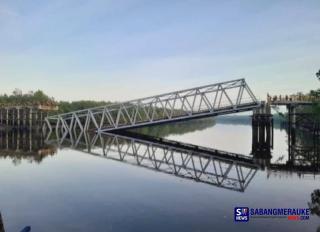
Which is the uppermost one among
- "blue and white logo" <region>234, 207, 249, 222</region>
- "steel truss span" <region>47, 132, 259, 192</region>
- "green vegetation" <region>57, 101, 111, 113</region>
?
"green vegetation" <region>57, 101, 111, 113</region>

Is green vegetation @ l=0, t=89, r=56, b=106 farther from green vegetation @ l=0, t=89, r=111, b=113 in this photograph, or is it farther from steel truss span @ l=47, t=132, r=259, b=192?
steel truss span @ l=47, t=132, r=259, b=192

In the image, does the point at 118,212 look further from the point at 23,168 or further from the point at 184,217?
the point at 23,168

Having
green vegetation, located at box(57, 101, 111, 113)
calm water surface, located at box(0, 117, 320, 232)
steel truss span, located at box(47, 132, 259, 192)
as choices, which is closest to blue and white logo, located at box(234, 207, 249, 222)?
calm water surface, located at box(0, 117, 320, 232)

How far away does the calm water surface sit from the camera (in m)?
15.9

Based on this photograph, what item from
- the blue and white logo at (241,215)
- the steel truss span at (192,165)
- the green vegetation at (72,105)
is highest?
the green vegetation at (72,105)

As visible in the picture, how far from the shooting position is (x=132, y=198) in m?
20.9

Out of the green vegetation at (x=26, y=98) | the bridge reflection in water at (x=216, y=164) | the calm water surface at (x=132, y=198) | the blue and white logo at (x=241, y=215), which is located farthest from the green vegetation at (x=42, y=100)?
the blue and white logo at (x=241, y=215)

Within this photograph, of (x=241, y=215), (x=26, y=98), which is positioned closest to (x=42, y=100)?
(x=26, y=98)

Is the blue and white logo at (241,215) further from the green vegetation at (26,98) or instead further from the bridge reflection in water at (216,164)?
the green vegetation at (26,98)

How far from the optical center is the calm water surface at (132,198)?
15.9m

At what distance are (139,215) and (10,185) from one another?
36.0 ft

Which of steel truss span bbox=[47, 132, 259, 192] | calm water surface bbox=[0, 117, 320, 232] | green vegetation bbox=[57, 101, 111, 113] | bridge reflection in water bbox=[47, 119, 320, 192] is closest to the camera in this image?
calm water surface bbox=[0, 117, 320, 232]

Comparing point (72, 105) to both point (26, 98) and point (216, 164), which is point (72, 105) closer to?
point (26, 98)

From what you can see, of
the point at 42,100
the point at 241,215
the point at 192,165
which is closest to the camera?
the point at 241,215
